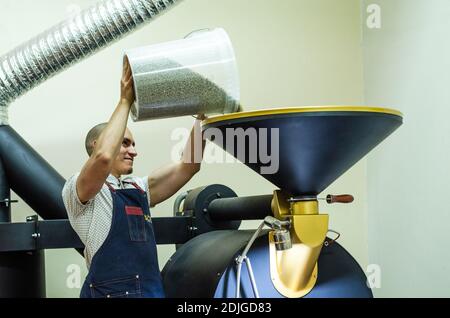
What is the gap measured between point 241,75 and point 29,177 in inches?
46.2

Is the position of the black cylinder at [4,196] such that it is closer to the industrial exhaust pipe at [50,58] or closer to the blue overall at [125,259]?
the industrial exhaust pipe at [50,58]

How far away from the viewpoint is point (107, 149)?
1621 mm

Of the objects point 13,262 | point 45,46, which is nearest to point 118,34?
point 45,46

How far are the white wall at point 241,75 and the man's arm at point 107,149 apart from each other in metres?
0.98

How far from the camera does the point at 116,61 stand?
8.80 feet

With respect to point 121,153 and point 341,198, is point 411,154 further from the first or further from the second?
point 121,153

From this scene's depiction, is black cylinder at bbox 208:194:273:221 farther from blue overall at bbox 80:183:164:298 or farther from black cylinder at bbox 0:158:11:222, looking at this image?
black cylinder at bbox 0:158:11:222

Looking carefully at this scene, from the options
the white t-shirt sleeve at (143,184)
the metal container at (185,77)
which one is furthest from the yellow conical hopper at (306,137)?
the white t-shirt sleeve at (143,184)

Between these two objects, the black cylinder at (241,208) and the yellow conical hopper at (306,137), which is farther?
the black cylinder at (241,208)

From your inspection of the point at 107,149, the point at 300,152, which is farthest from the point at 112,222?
the point at 300,152

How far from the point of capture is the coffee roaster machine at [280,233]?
136 centimetres
